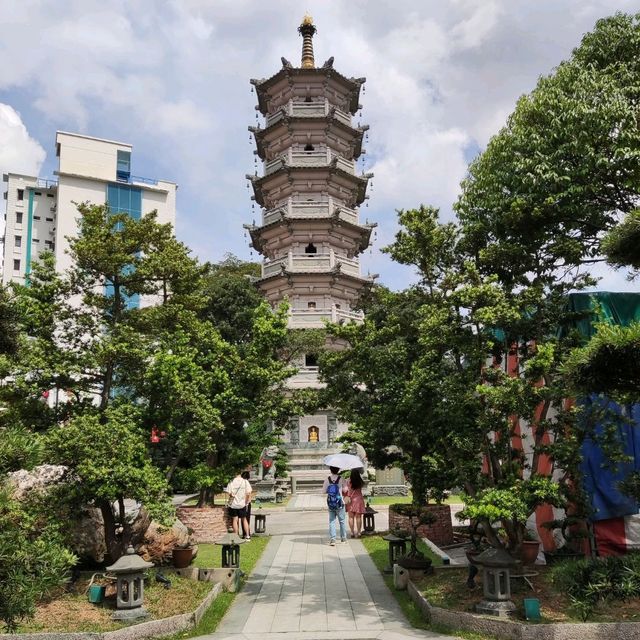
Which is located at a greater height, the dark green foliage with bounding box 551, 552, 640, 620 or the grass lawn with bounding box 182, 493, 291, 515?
the dark green foliage with bounding box 551, 552, 640, 620

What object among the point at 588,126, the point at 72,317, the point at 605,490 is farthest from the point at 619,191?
the point at 72,317

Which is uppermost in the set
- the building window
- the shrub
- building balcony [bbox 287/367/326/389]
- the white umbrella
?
the building window

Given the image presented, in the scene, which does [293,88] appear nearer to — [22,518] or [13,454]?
[22,518]

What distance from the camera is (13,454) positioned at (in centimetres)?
514

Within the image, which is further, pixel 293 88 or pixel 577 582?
pixel 293 88

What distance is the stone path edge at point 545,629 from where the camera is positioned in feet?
23.1

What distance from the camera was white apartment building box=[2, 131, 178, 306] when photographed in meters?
62.3

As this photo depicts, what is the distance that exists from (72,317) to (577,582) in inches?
329

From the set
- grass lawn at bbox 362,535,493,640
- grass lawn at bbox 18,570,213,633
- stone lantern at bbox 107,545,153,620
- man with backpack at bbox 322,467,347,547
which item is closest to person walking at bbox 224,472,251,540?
man with backpack at bbox 322,467,347,547

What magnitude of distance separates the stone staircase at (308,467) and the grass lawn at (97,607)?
21.1m

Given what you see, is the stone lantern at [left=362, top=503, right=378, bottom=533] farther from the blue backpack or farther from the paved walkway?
the paved walkway

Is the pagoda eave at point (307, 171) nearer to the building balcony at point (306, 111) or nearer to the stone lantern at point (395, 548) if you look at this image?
the building balcony at point (306, 111)

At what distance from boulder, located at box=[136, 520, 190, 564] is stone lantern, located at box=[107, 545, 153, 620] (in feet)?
8.99

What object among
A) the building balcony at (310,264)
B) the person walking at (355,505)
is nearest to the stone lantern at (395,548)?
the person walking at (355,505)
